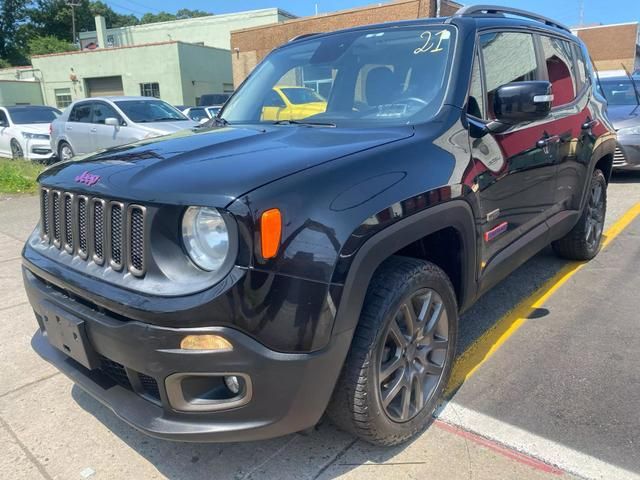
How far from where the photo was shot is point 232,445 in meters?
2.44

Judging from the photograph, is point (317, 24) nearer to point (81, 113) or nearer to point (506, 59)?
point (81, 113)

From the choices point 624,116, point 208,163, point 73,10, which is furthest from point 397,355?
point 73,10

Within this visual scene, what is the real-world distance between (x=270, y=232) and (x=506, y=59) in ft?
7.11

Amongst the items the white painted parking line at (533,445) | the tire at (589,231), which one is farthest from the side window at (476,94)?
the tire at (589,231)

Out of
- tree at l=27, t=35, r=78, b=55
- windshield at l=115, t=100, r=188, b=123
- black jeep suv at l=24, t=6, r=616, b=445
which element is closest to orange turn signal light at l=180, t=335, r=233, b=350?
black jeep suv at l=24, t=6, r=616, b=445

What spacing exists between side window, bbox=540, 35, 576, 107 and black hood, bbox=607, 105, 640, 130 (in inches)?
189

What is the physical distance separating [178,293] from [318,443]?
1.09 meters

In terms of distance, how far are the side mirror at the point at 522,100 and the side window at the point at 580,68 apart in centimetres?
167

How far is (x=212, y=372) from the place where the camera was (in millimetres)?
1819

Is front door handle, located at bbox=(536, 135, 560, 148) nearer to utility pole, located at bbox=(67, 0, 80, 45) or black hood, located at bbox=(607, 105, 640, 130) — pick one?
black hood, located at bbox=(607, 105, 640, 130)

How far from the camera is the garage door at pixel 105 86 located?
34341mm

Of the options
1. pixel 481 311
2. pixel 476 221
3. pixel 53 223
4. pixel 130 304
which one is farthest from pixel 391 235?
pixel 481 311

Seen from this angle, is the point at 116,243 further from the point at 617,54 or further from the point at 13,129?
the point at 617,54

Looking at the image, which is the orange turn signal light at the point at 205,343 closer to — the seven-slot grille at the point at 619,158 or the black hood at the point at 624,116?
the seven-slot grille at the point at 619,158
